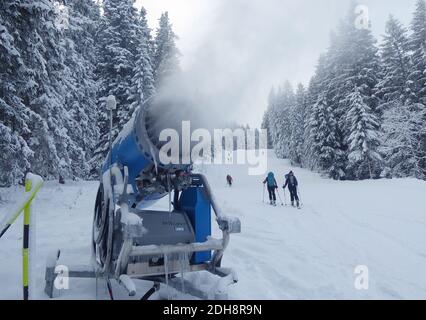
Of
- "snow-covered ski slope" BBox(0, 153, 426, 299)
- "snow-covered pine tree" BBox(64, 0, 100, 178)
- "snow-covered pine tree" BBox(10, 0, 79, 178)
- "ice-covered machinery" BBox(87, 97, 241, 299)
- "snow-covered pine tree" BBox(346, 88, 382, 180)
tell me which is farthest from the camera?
"snow-covered pine tree" BBox(346, 88, 382, 180)

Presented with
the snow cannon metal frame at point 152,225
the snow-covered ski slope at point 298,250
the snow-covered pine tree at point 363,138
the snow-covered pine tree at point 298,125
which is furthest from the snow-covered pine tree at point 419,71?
the snow cannon metal frame at point 152,225

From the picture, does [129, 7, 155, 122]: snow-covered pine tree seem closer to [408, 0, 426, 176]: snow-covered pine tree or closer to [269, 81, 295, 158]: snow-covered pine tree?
[408, 0, 426, 176]: snow-covered pine tree

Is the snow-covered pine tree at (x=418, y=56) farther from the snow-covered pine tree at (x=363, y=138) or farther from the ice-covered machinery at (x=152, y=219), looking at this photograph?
the ice-covered machinery at (x=152, y=219)

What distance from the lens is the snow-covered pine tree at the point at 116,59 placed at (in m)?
28.4

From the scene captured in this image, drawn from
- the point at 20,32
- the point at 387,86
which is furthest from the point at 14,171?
the point at 387,86

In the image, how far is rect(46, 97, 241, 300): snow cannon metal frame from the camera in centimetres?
414

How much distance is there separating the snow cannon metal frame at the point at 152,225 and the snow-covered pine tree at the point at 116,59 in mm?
23794

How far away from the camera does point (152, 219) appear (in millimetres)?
4535

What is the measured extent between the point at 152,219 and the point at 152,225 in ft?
0.31

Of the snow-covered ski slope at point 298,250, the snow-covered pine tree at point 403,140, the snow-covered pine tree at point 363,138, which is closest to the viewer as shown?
the snow-covered ski slope at point 298,250

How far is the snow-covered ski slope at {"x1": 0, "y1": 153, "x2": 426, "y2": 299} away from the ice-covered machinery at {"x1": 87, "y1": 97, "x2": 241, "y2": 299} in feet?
2.30

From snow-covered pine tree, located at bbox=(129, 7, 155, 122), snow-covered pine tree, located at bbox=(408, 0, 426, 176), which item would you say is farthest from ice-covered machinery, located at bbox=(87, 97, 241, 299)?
snow-covered pine tree, located at bbox=(408, 0, 426, 176)

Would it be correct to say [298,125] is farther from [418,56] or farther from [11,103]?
[11,103]
